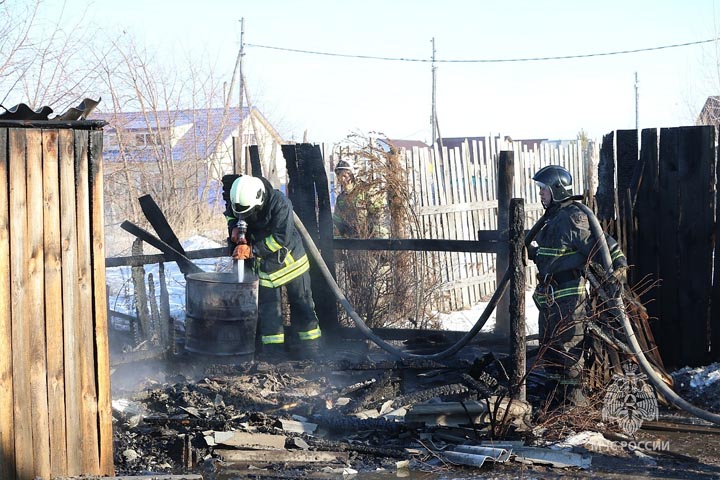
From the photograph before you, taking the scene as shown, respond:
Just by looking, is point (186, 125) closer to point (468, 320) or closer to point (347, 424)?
point (468, 320)

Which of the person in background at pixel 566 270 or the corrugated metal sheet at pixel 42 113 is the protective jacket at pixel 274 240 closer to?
the person in background at pixel 566 270

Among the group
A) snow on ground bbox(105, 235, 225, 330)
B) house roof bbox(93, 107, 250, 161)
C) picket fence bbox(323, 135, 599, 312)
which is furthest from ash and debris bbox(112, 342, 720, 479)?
house roof bbox(93, 107, 250, 161)

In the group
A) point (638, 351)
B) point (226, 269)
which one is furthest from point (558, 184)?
point (226, 269)

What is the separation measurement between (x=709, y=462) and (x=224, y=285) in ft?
14.6

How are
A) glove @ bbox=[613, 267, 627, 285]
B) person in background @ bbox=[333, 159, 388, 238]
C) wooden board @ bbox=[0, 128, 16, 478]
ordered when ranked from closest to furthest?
wooden board @ bbox=[0, 128, 16, 478]
glove @ bbox=[613, 267, 627, 285]
person in background @ bbox=[333, 159, 388, 238]

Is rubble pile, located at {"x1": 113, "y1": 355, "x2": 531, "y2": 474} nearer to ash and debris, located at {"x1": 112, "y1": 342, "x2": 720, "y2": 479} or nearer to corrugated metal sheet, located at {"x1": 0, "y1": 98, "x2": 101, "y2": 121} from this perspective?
ash and debris, located at {"x1": 112, "y1": 342, "x2": 720, "y2": 479}

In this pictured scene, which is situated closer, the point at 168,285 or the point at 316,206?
Result: the point at 316,206

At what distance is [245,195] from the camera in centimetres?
801

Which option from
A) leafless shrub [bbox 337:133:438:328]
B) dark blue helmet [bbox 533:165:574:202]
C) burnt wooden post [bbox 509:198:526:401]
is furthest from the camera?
leafless shrub [bbox 337:133:438:328]

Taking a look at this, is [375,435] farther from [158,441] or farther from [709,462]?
[709,462]

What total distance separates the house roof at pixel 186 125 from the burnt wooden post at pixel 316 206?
1146 cm

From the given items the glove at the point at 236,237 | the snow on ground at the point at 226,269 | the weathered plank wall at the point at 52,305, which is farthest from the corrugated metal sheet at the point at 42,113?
the snow on ground at the point at 226,269

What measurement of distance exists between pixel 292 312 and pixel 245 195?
1422 millimetres

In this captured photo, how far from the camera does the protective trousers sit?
8398mm
